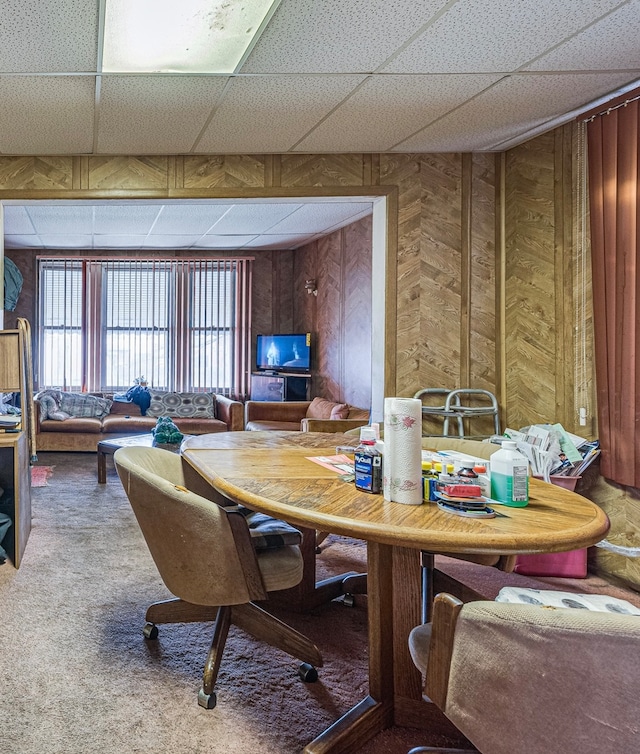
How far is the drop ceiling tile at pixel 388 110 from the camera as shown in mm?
2561

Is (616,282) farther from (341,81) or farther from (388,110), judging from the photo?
(341,81)

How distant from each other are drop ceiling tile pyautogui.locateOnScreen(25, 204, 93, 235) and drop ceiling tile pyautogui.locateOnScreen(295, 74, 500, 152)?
2.84m

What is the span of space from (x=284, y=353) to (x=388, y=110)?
422 cm

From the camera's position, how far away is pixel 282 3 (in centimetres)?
196

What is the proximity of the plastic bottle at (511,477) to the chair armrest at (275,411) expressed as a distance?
474cm

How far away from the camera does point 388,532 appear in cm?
119

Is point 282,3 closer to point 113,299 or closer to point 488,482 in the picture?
point 488,482

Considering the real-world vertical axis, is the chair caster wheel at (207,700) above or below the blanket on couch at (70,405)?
below

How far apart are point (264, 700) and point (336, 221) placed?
482 centimetres

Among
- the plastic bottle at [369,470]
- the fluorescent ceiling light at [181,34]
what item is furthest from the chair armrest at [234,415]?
the plastic bottle at [369,470]

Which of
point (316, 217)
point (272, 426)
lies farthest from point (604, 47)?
point (272, 426)

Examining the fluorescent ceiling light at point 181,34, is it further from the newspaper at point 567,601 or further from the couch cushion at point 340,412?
the couch cushion at point 340,412

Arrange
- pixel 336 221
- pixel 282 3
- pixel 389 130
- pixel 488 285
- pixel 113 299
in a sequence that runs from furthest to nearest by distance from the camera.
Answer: pixel 113 299
pixel 336 221
pixel 488 285
pixel 389 130
pixel 282 3

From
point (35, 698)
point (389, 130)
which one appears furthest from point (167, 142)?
point (35, 698)
